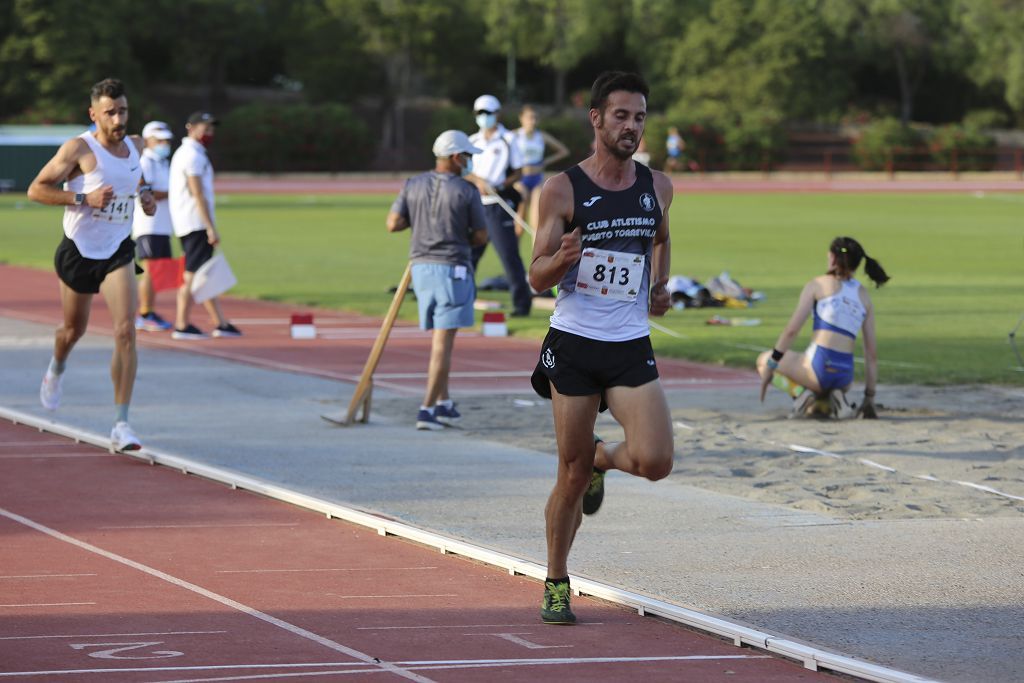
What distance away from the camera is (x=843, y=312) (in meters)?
12.3

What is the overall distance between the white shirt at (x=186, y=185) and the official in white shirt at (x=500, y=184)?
2842 millimetres

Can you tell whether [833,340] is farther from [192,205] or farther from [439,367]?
[192,205]

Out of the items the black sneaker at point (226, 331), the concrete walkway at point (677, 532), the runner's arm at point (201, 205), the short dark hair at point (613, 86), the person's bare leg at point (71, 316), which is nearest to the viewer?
the short dark hair at point (613, 86)

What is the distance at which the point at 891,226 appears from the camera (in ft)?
120

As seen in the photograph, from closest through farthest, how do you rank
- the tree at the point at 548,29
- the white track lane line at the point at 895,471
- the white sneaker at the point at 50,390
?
the white track lane line at the point at 895,471
the white sneaker at the point at 50,390
the tree at the point at 548,29

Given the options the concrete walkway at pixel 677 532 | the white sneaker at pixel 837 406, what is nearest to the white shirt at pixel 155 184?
the concrete walkway at pixel 677 532

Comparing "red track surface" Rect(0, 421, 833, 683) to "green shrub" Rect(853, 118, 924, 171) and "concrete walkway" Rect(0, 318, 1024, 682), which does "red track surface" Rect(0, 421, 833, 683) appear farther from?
"green shrub" Rect(853, 118, 924, 171)

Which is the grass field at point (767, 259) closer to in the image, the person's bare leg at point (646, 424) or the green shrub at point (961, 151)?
the person's bare leg at point (646, 424)

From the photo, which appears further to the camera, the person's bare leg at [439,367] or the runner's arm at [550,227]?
the person's bare leg at [439,367]


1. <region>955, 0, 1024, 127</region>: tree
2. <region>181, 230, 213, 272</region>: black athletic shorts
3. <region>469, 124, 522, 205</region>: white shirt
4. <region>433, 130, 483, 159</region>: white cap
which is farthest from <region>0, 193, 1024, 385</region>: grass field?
<region>955, 0, 1024, 127</region>: tree

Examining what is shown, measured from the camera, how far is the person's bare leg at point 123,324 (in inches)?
406

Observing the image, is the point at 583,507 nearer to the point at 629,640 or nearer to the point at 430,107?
the point at 629,640

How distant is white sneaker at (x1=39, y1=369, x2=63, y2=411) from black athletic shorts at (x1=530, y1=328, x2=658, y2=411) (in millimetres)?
5794

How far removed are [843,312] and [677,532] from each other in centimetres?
444
